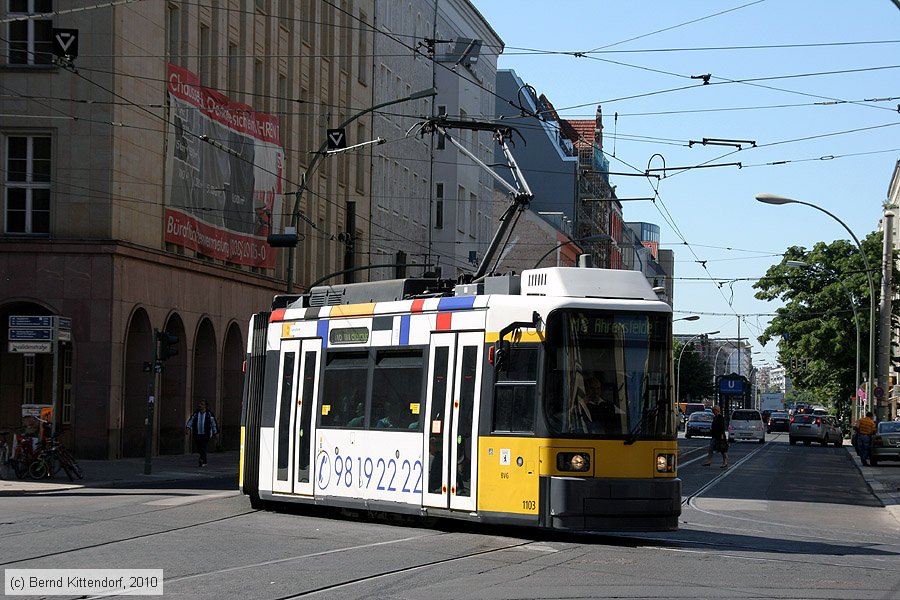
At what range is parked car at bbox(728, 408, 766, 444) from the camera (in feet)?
245

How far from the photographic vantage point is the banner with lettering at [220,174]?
1553 inches

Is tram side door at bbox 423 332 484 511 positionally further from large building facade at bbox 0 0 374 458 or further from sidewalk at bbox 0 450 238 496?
large building facade at bbox 0 0 374 458

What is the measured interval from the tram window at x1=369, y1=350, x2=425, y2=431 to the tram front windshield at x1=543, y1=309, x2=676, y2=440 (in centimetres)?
213

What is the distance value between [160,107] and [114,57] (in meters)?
2.68

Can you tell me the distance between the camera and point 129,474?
31203mm

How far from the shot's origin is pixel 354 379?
1911 centimetres

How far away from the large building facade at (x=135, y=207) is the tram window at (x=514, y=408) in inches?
639

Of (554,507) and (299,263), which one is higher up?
(299,263)

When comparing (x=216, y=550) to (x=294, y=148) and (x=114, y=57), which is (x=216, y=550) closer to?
(x=114, y=57)

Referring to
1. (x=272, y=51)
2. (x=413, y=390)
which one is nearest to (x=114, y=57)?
(x=272, y=51)

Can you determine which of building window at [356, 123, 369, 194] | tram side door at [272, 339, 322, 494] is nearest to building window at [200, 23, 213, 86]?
building window at [356, 123, 369, 194]

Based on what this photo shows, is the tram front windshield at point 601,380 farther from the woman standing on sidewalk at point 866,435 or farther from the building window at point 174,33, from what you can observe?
→ the woman standing on sidewalk at point 866,435

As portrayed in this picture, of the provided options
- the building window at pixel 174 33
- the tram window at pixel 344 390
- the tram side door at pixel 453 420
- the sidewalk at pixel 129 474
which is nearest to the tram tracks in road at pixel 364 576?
the tram side door at pixel 453 420

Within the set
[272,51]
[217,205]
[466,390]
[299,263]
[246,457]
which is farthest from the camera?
[299,263]
